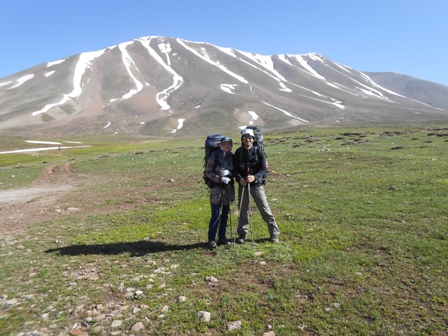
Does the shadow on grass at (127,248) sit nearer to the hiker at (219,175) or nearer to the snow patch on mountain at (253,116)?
the hiker at (219,175)

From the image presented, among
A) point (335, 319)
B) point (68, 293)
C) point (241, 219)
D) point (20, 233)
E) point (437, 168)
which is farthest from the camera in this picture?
point (437, 168)

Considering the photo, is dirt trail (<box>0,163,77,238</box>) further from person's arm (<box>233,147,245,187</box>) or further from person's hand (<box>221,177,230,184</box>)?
person's arm (<box>233,147,245,187</box>)

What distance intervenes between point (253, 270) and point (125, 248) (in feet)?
15.0

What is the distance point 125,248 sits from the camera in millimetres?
10344

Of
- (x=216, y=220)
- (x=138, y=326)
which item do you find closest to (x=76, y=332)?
(x=138, y=326)

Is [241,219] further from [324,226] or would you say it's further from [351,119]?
[351,119]

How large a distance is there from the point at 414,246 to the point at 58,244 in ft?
37.5

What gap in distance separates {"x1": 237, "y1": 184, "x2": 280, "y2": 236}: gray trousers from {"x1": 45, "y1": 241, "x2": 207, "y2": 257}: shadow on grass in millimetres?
1420

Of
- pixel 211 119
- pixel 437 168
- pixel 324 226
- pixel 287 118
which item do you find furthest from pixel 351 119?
pixel 324 226

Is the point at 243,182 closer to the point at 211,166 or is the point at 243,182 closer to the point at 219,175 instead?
the point at 219,175

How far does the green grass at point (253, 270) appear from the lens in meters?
6.19

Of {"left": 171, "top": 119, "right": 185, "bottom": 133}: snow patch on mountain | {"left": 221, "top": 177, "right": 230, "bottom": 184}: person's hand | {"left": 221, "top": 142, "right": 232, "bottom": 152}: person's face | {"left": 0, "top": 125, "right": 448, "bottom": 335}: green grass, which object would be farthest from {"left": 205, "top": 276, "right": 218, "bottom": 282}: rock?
{"left": 171, "top": 119, "right": 185, "bottom": 133}: snow patch on mountain

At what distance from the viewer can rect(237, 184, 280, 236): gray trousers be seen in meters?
9.84

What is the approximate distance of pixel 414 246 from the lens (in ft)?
29.1
